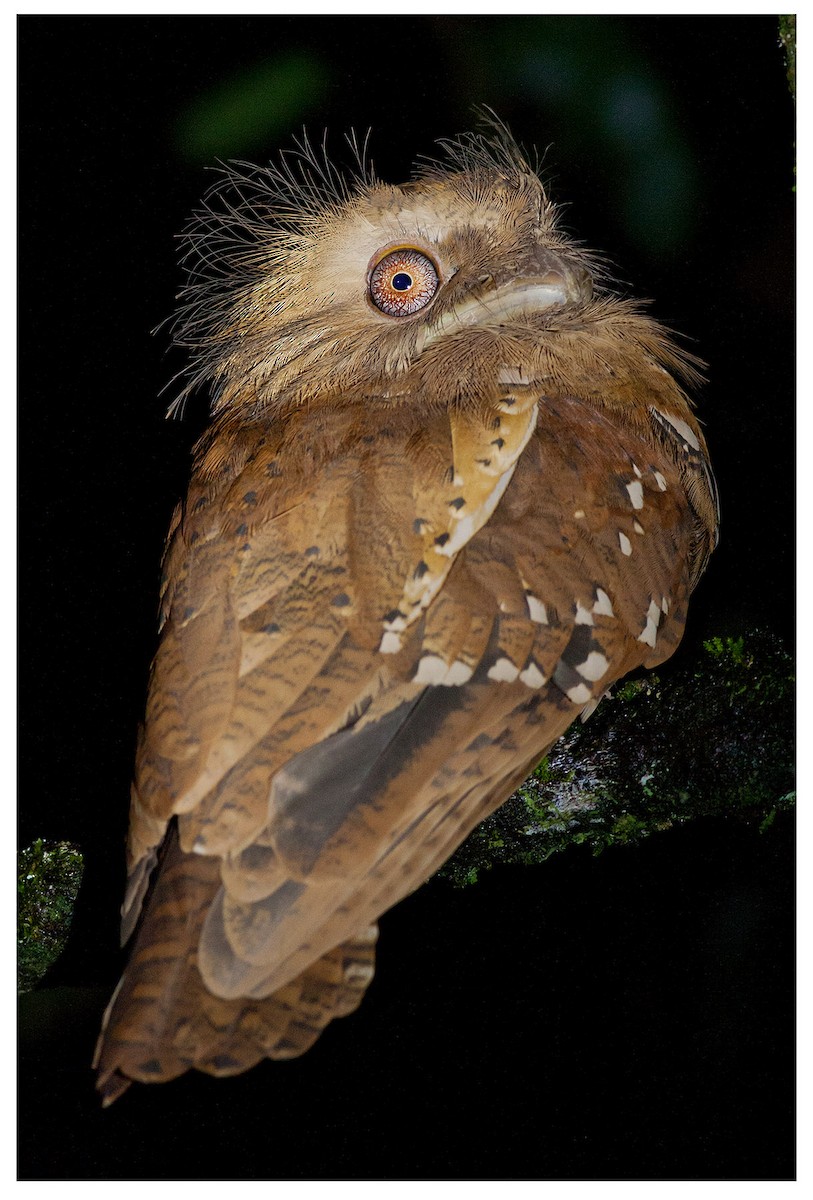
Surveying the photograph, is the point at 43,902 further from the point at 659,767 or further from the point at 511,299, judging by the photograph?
the point at 511,299

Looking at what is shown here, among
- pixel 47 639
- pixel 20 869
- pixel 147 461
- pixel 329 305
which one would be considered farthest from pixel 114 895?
pixel 329 305

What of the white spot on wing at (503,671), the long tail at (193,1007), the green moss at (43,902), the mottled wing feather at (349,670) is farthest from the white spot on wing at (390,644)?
the green moss at (43,902)

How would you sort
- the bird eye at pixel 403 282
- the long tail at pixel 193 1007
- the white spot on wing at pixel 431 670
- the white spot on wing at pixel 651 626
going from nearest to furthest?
1. the long tail at pixel 193 1007
2. the white spot on wing at pixel 431 670
3. the white spot on wing at pixel 651 626
4. the bird eye at pixel 403 282

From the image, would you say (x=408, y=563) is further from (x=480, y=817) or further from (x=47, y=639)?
(x=47, y=639)

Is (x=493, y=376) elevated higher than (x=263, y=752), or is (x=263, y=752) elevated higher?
(x=493, y=376)

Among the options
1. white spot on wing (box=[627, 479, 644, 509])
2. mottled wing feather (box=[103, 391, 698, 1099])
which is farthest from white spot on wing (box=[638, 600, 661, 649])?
white spot on wing (box=[627, 479, 644, 509])

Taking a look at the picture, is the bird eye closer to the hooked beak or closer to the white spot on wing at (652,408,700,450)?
the hooked beak

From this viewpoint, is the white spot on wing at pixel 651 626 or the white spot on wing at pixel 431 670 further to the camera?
the white spot on wing at pixel 651 626

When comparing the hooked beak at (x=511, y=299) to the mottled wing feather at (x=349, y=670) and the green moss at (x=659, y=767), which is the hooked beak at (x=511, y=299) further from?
the green moss at (x=659, y=767)
